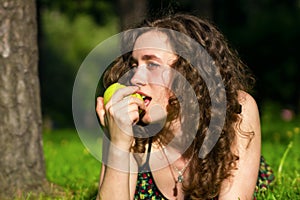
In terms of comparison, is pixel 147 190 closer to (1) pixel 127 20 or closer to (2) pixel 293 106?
(1) pixel 127 20

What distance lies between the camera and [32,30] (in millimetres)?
4293

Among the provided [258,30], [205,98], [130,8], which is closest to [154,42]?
[205,98]

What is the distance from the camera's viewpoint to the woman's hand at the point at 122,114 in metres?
3.16

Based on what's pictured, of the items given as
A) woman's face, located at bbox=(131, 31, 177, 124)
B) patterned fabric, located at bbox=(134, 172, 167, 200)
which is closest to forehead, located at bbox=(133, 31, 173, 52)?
woman's face, located at bbox=(131, 31, 177, 124)

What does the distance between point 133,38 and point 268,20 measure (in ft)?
35.0

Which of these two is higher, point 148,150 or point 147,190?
point 148,150

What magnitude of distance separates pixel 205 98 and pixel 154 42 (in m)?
0.46

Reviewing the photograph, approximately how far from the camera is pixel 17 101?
4176mm

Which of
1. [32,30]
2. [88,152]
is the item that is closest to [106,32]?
[88,152]

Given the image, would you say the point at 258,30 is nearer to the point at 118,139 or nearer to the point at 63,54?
the point at 118,139

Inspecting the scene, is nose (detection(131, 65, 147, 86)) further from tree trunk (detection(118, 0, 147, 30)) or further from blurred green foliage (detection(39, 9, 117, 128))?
blurred green foliage (detection(39, 9, 117, 128))

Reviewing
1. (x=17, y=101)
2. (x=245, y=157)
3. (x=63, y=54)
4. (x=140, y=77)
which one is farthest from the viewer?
(x=63, y=54)

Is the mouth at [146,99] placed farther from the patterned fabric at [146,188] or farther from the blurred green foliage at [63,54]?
the blurred green foliage at [63,54]

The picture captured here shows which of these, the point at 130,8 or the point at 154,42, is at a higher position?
the point at 154,42
